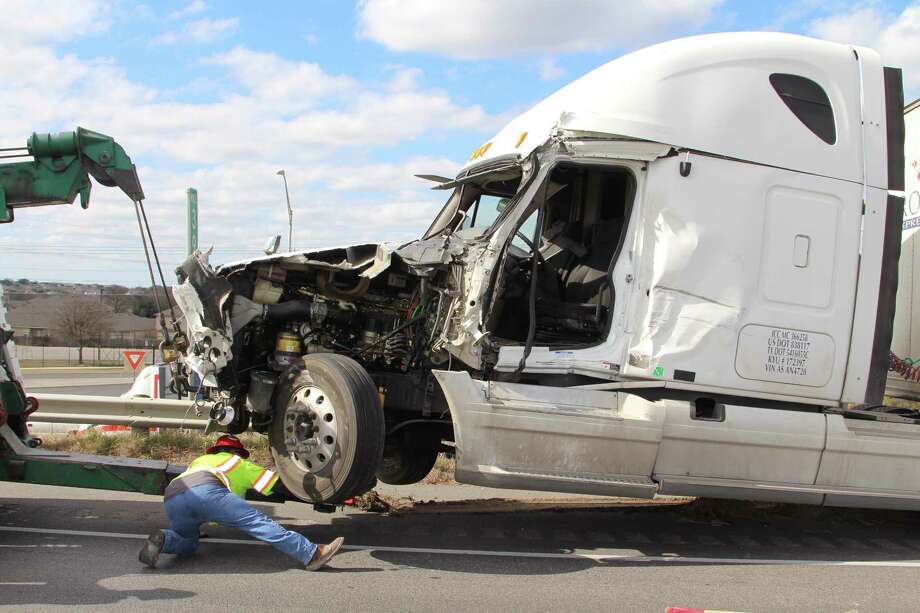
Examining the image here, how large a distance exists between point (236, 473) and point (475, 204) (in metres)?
2.94

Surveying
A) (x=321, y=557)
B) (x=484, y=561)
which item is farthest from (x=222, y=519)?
(x=484, y=561)

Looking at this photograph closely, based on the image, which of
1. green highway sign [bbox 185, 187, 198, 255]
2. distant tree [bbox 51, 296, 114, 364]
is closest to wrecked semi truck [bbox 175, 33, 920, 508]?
green highway sign [bbox 185, 187, 198, 255]

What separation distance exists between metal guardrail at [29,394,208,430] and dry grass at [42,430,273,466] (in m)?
0.27

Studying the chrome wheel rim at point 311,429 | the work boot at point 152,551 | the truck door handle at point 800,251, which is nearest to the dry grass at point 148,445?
the chrome wheel rim at point 311,429

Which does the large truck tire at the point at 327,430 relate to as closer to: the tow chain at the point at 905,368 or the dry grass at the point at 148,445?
the dry grass at the point at 148,445

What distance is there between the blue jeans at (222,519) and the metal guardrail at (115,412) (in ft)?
9.59

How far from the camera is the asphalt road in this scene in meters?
4.67

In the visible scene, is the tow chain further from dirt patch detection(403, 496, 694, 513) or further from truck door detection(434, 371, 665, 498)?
truck door detection(434, 371, 665, 498)

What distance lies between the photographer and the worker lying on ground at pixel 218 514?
5.16 metres

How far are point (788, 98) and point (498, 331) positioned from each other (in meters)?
2.63

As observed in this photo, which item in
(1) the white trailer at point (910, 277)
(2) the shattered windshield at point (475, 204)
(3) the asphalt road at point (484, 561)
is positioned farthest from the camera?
(1) the white trailer at point (910, 277)

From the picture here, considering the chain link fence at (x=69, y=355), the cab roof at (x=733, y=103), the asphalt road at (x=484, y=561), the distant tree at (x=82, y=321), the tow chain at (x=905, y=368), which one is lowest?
the chain link fence at (x=69, y=355)

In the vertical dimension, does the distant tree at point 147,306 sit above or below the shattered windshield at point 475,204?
below

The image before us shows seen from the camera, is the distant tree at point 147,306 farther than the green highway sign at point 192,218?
No
